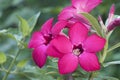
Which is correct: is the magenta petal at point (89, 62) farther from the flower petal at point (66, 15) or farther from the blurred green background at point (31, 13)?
the blurred green background at point (31, 13)

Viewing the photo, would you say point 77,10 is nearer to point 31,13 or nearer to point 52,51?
point 52,51

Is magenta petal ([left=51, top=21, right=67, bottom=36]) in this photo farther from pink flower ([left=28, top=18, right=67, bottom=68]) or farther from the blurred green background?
the blurred green background

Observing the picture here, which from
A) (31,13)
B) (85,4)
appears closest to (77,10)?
(85,4)

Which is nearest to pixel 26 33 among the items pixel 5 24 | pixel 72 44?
pixel 72 44

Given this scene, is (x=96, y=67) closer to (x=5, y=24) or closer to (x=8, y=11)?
(x=5, y=24)

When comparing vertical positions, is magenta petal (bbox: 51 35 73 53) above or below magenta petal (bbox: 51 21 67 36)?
below

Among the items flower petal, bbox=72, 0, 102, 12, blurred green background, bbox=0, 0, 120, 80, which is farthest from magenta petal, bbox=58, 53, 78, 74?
blurred green background, bbox=0, 0, 120, 80

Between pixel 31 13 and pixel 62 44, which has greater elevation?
pixel 62 44
